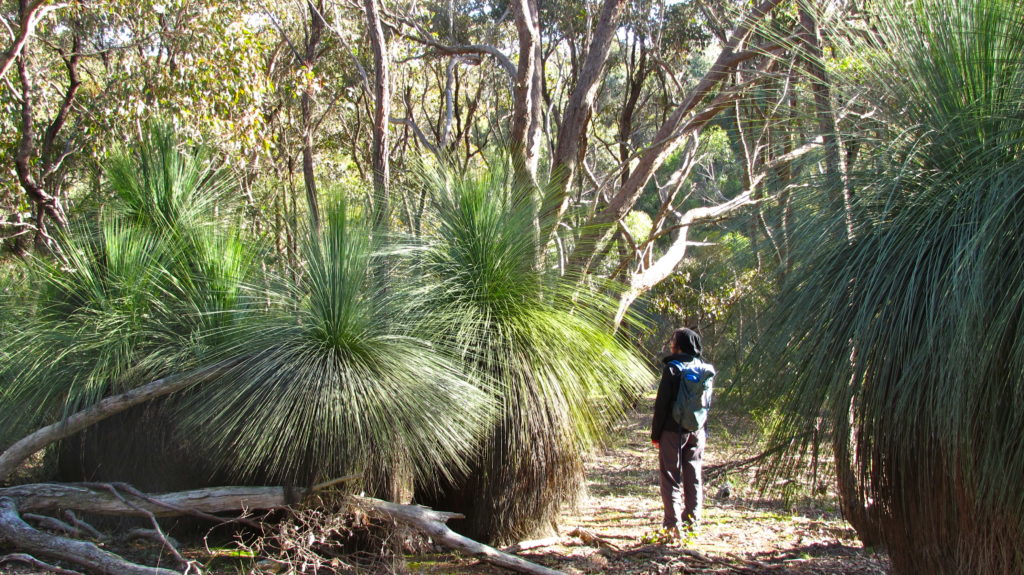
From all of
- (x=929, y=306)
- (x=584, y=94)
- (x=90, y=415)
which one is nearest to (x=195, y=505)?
(x=90, y=415)

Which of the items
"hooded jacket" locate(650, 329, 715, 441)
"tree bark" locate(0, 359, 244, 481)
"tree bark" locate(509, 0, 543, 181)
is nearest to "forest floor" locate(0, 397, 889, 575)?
"hooded jacket" locate(650, 329, 715, 441)

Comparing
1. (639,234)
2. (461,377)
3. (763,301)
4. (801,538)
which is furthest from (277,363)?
(639,234)

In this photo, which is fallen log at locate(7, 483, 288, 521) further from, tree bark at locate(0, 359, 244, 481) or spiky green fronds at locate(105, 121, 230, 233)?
spiky green fronds at locate(105, 121, 230, 233)

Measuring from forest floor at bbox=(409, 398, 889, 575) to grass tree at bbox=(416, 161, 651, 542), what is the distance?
1.48 ft

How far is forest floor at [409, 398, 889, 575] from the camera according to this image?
4875 millimetres

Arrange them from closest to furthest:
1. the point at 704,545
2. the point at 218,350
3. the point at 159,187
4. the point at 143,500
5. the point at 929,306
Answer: the point at 929,306 < the point at 143,500 < the point at 218,350 < the point at 704,545 < the point at 159,187

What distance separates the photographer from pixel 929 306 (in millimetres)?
2939

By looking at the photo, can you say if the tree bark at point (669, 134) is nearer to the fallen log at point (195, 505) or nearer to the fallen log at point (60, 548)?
the fallen log at point (195, 505)

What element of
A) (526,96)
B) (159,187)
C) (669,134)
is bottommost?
(159,187)

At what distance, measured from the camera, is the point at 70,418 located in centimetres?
502

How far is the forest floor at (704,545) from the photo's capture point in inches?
187

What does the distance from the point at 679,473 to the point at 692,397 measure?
58 cm

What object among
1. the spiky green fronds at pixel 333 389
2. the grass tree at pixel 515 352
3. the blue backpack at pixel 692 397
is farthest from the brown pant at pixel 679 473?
the spiky green fronds at pixel 333 389

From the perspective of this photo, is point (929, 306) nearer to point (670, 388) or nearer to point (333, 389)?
point (670, 388)
